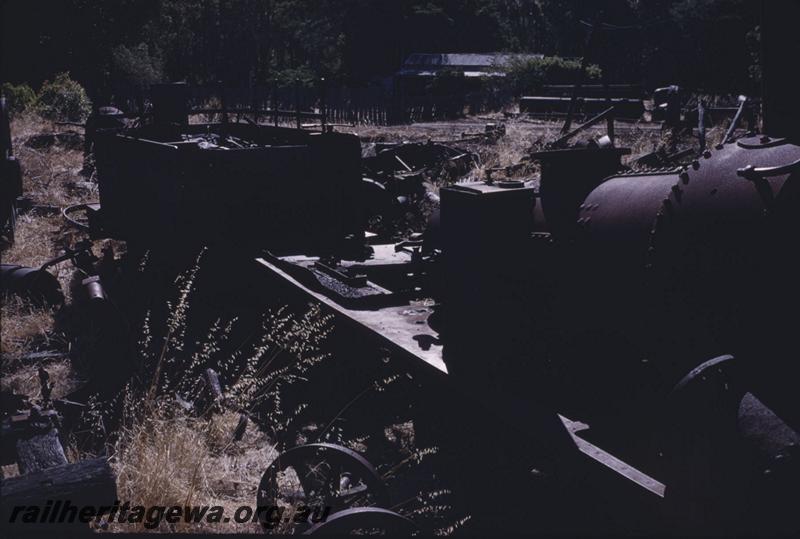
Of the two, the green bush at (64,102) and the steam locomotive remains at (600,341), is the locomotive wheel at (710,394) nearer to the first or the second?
the steam locomotive remains at (600,341)

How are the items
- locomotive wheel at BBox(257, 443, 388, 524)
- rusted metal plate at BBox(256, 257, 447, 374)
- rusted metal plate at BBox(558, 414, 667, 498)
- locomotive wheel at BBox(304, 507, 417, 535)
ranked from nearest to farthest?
1. rusted metal plate at BBox(558, 414, 667, 498)
2. locomotive wheel at BBox(304, 507, 417, 535)
3. locomotive wheel at BBox(257, 443, 388, 524)
4. rusted metal plate at BBox(256, 257, 447, 374)

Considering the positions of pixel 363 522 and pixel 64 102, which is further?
pixel 64 102

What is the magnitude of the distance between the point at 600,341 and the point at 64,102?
2852cm

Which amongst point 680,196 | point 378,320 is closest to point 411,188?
point 378,320

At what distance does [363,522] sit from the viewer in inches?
149

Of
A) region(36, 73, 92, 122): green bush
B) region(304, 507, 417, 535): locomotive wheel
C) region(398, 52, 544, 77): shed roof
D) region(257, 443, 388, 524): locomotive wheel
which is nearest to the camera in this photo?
region(304, 507, 417, 535): locomotive wheel

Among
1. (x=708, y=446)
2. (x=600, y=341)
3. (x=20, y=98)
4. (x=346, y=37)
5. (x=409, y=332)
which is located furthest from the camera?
(x=346, y=37)

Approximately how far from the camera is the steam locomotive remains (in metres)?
3.03

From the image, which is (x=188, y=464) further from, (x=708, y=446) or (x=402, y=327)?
(x=708, y=446)

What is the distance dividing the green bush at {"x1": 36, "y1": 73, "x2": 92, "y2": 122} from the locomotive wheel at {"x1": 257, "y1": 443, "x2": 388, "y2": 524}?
26265 mm

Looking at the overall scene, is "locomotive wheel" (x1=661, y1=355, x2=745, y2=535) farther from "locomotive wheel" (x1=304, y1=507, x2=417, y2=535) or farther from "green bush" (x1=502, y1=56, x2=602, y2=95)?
"green bush" (x1=502, y1=56, x2=602, y2=95)

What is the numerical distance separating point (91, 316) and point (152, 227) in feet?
5.58

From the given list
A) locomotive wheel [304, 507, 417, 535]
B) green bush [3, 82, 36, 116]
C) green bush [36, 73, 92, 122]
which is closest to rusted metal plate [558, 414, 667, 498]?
locomotive wheel [304, 507, 417, 535]

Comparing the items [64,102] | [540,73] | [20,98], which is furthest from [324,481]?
[540,73]
